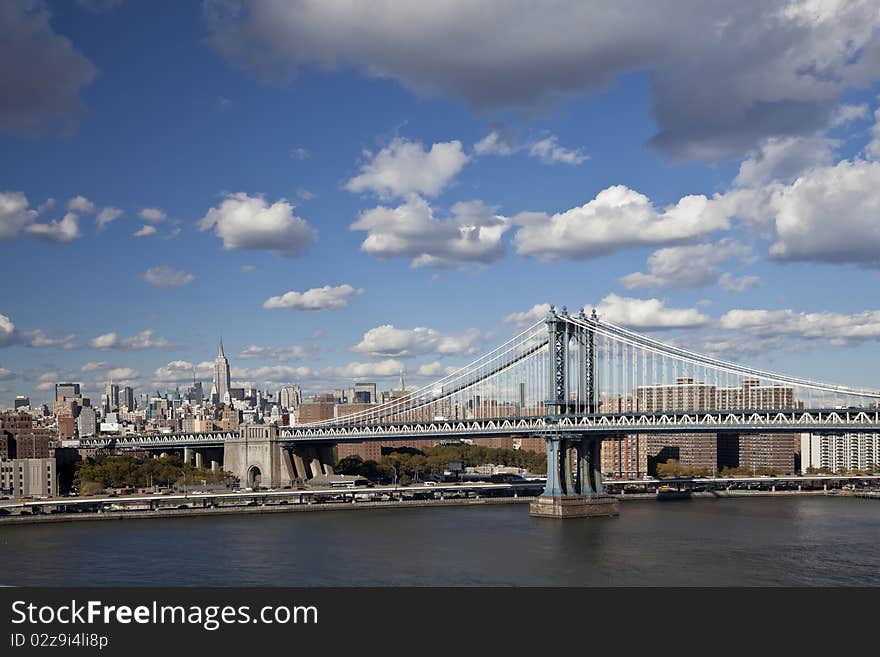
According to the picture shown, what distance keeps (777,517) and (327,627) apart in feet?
119

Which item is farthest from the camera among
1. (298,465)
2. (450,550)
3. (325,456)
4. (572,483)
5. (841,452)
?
(841,452)

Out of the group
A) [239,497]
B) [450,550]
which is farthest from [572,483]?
[239,497]

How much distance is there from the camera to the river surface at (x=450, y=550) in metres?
29.3

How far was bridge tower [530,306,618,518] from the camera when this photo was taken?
48219 millimetres

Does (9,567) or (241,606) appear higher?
(241,606)

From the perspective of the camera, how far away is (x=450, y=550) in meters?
35.2

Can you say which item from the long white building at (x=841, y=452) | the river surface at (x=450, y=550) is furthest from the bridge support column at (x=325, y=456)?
the long white building at (x=841, y=452)

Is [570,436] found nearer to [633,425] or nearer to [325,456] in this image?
[633,425]

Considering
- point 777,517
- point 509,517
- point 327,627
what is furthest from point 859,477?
point 327,627

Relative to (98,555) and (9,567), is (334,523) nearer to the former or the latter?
(98,555)

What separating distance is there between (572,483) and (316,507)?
13.1m

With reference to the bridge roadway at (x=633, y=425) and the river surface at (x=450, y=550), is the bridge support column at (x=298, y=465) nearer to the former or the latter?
the bridge roadway at (x=633, y=425)

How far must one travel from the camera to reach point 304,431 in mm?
69438

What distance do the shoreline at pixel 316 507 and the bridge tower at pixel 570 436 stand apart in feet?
27.4
